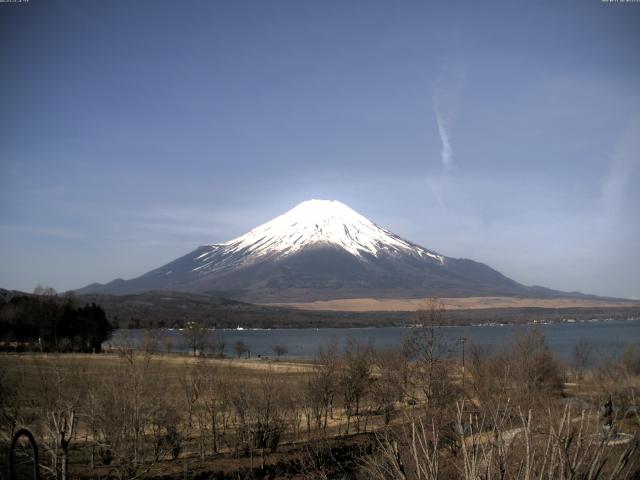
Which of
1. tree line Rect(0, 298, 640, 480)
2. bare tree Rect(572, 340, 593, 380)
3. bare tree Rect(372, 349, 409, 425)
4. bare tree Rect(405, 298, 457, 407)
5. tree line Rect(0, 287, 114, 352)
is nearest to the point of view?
tree line Rect(0, 298, 640, 480)

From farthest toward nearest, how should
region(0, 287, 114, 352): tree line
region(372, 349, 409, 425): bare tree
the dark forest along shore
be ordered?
region(0, 287, 114, 352): tree line
the dark forest along shore
region(372, 349, 409, 425): bare tree

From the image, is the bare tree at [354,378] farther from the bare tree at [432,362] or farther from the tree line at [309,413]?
the bare tree at [432,362]

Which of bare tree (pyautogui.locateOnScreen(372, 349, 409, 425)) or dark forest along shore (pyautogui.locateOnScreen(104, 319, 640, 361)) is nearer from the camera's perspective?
bare tree (pyautogui.locateOnScreen(372, 349, 409, 425))

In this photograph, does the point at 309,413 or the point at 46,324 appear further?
the point at 46,324

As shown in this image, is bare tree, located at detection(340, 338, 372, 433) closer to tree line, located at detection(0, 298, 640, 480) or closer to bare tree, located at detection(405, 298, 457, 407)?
tree line, located at detection(0, 298, 640, 480)

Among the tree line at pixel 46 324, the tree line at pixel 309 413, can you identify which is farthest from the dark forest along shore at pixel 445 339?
the tree line at pixel 46 324

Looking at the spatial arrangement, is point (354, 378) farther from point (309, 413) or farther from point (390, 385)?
point (309, 413)

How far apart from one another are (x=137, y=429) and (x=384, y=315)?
601 feet

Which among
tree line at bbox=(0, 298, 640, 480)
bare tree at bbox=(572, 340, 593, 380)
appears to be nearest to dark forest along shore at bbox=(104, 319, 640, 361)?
bare tree at bbox=(572, 340, 593, 380)

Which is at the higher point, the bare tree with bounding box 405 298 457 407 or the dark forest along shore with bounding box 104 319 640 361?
the bare tree with bounding box 405 298 457 407

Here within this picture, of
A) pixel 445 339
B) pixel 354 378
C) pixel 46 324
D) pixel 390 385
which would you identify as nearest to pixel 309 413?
pixel 390 385

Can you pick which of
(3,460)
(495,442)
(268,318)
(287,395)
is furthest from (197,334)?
(268,318)

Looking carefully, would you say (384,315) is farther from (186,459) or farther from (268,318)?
(186,459)

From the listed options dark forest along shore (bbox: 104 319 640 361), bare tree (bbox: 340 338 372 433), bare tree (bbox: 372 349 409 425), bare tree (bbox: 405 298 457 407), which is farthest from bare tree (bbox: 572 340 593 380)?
bare tree (bbox: 405 298 457 407)
